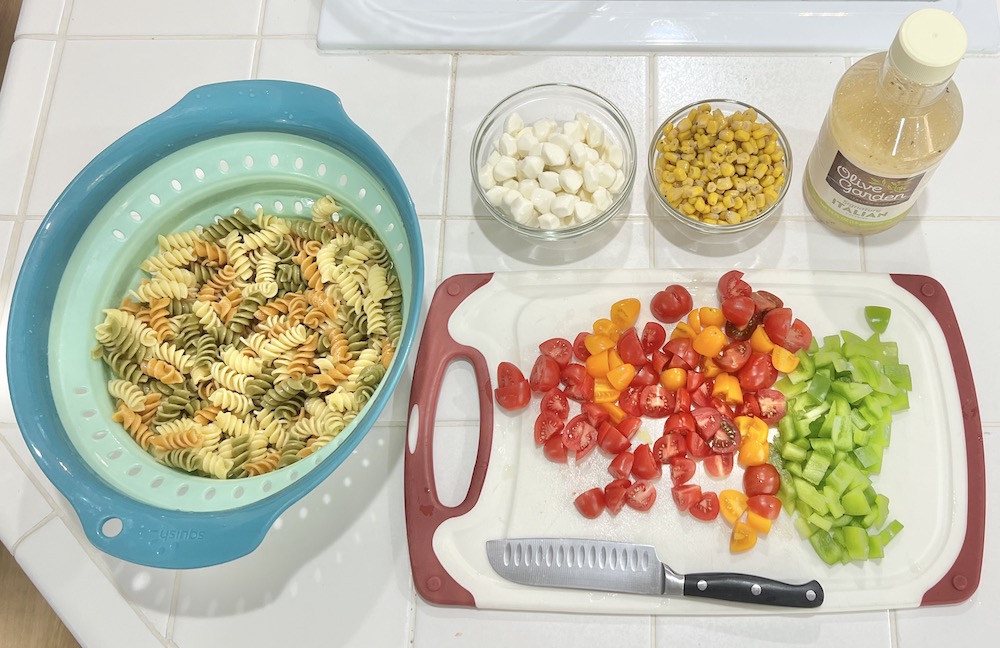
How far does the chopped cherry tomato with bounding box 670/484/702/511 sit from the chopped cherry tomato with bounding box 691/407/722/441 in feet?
0.20

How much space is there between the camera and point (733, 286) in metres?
0.95

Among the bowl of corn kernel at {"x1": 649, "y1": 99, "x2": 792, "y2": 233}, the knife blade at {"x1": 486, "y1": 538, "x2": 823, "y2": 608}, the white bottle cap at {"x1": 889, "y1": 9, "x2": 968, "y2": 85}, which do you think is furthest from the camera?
the bowl of corn kernel at {"x1": 649, "y1": 99, "x2": 792, "y2": 233}

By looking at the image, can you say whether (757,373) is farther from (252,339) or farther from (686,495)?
(252,339)

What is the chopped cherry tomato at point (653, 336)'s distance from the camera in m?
0.95

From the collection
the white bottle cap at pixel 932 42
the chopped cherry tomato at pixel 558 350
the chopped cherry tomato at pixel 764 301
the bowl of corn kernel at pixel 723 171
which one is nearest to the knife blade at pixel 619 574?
the chopped cherry tomato at pixel 558 350

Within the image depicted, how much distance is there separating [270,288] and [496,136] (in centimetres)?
38

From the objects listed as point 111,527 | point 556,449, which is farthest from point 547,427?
point 111,527

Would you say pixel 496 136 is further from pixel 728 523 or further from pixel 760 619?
pixel 760 619

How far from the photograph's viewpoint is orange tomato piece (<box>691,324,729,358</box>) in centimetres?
92

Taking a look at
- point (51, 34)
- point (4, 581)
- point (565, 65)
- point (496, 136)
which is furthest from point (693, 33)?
point (4, 581)

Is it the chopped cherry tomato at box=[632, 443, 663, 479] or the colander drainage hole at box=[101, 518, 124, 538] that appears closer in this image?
the colander drainage hole at box=[101, 518, 124, 538]

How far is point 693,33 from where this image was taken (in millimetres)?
1105

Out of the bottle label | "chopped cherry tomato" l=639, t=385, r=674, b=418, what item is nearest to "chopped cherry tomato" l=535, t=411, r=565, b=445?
"chopped cherry tomato" l=639, t=385, r=674, b=418

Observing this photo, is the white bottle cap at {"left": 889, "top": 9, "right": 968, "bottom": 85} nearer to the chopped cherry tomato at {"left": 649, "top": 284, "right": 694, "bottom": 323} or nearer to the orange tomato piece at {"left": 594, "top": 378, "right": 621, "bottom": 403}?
the chopped cherry tomato at {"left": 649, "top": 284, "right": 694, "bottom": 323}
